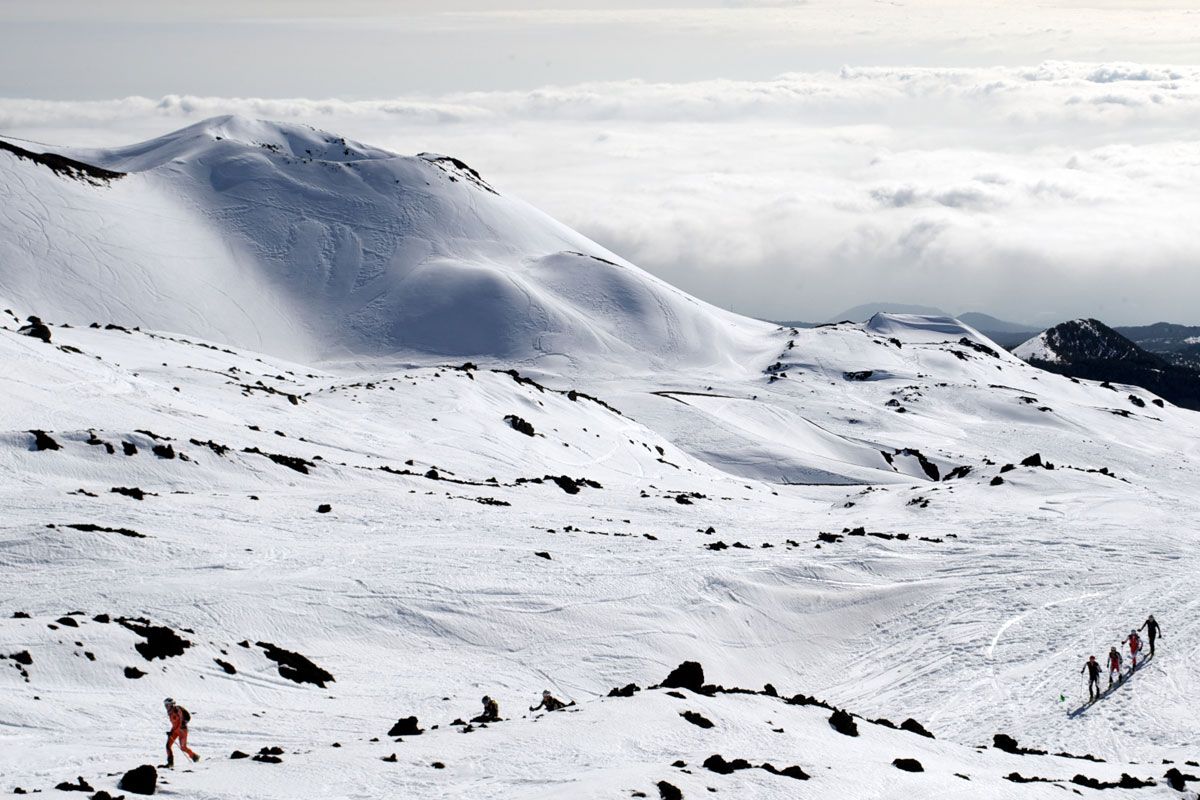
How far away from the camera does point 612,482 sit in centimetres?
8025

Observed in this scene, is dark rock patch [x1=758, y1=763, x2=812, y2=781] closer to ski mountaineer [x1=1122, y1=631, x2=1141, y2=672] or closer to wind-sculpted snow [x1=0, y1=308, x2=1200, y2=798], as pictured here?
wind-sculpted snow [x1=0, y1=308, x2=1200, y2=798]

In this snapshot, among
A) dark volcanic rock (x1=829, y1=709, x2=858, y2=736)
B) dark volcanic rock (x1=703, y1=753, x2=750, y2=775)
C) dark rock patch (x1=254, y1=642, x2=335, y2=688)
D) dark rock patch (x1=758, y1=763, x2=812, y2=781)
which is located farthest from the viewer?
dark rock patch (x1=254, y1=642, x2=335, y2=688)

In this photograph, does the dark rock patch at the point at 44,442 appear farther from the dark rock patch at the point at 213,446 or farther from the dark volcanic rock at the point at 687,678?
the dark volcanic rock at the point at 687,678

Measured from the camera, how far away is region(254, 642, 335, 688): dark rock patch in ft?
111

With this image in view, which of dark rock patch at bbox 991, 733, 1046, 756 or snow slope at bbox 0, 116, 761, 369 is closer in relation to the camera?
dark rock patch at bbox 991, 733, 1046, 756

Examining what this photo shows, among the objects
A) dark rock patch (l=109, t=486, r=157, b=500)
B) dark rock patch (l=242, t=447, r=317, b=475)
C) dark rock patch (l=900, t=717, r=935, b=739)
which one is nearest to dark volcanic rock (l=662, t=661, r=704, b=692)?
dark rock patch (l=900, t=717, r=935, b=739)

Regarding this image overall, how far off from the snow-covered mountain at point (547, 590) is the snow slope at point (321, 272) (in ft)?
129

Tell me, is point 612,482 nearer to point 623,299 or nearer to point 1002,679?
point 1002,679

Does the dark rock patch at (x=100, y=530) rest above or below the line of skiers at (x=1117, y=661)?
below

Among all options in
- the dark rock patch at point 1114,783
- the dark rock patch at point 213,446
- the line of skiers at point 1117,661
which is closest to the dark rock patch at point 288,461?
the dark rock patch at point 213,446

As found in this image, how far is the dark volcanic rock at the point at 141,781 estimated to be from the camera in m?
21.1

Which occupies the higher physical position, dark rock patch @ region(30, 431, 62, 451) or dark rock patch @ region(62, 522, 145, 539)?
dark rock patch @ region(30, 431, 62, 451)

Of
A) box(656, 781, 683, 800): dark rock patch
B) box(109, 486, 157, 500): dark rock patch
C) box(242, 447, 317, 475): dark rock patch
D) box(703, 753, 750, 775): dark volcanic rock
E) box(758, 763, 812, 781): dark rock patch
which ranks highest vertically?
box(656, 781, 683, 800): dark rock patch

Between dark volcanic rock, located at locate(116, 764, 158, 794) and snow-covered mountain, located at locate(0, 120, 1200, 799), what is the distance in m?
0.54
